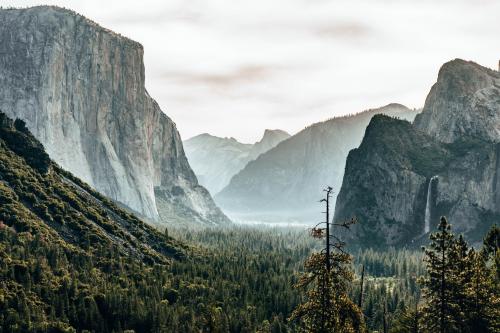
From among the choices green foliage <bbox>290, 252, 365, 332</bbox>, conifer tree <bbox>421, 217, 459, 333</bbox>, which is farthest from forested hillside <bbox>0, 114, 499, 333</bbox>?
green foliage <bbox>290, 252, 365, 332</bbox>

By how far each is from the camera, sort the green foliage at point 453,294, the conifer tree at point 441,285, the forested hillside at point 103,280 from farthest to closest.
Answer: the forested hillside at point 103,280
the green foliage at point 453,294
the conifer tree at point 441,285

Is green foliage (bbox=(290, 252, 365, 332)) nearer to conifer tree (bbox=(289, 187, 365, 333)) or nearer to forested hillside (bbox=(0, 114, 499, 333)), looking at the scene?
conifer tree (bbox=(289, 187, 365, 333))

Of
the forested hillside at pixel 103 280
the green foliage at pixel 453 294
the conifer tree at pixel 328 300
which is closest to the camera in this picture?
the conifer tree at pixel 328 300

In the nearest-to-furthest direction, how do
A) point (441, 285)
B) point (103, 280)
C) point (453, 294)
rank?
point (441, 285) < point (453, 294) < point (103, 280)

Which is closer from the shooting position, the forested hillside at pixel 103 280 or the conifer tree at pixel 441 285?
the conifer tree at pixel 441 285

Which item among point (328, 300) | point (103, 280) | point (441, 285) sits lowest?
point (103, 280)

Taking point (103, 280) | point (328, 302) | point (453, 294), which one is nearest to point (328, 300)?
point (328, 302)

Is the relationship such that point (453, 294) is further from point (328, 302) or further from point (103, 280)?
point (103, 280)

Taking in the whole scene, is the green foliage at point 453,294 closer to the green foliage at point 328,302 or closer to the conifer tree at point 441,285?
the conifer tree at point 441,285

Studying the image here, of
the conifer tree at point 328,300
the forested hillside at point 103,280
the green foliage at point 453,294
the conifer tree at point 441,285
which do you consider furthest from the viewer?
the forested hillside at point 103,280

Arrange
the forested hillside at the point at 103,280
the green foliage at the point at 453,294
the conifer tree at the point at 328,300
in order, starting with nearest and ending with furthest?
the conifer tree at the point at 328,300
the green foliage at the point at 453,294
the forested hillside at the point at 103,280

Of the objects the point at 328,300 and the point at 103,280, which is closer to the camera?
the point at 328,300

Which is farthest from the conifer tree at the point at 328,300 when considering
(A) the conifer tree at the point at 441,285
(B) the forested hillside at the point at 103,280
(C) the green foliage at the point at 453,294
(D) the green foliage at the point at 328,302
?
(B) the forested hillside at the point at 103,280

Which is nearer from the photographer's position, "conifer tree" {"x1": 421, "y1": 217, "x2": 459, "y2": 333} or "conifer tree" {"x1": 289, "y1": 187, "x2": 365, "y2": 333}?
"conifer tree" {"x1": 289, "y1": 187, "x2": 365, "y2": 333}
